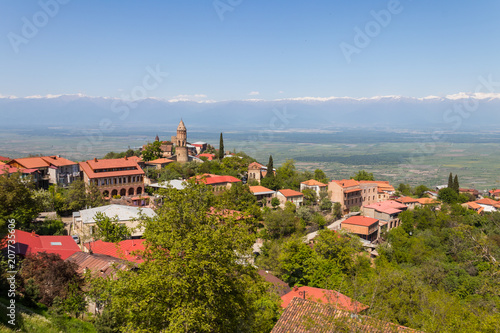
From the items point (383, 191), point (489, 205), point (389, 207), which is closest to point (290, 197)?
point (389, 207)

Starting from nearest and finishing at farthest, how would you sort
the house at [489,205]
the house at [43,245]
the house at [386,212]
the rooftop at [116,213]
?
the house at [43,245]
the rooftop at [116,213]
the house at [386,212]
the house at [489,205]

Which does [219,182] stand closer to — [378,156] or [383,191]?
[383,191]

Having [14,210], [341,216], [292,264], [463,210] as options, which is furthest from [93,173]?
[463,210]

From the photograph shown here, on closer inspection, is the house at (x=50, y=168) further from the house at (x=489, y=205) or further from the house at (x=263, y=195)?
the house at (x=489, y=205)

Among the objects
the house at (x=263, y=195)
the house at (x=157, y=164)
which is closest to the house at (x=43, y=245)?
the house at (x=263, y=195)

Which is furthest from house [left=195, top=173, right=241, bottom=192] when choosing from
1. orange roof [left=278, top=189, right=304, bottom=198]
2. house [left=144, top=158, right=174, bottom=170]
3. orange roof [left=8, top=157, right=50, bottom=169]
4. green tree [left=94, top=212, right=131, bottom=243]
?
orange roof [left=8, top=157, right=50, bottom=169]

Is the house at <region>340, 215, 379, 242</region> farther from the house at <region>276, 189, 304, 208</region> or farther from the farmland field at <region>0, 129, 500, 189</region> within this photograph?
the farmland field at <region>0, 129, 500, 189</region>
